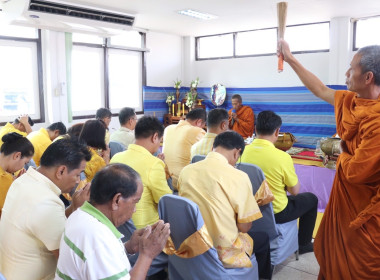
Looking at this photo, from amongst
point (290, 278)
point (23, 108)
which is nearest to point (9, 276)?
point (290, 278)

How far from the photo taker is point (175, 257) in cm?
191

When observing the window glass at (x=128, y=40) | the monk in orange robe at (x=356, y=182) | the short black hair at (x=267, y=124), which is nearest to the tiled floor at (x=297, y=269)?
the monk in orange robe at (x=356, y=182)

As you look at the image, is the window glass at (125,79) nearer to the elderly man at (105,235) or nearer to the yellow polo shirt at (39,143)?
the yellow polo shirt at (39,143)

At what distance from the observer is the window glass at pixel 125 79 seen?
6.73 m

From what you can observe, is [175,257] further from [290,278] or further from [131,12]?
[131,12]

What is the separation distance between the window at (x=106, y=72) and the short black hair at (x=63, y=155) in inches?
187

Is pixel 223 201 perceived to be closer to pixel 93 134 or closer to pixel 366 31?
pixel 93 134

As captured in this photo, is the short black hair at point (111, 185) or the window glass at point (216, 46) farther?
the window glass at point (216, 46)

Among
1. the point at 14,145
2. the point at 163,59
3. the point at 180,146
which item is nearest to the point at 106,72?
the point at 163,59

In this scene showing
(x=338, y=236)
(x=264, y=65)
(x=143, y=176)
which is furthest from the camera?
(x=264, y=65)

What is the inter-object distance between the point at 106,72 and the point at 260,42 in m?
3.03

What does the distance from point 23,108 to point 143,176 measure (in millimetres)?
4203

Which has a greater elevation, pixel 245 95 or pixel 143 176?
pixel 245 95

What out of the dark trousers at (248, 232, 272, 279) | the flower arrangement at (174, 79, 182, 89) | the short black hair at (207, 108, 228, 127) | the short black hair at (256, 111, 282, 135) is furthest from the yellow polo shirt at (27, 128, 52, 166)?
the flower arrangement at (174, 79, 182, 89)
